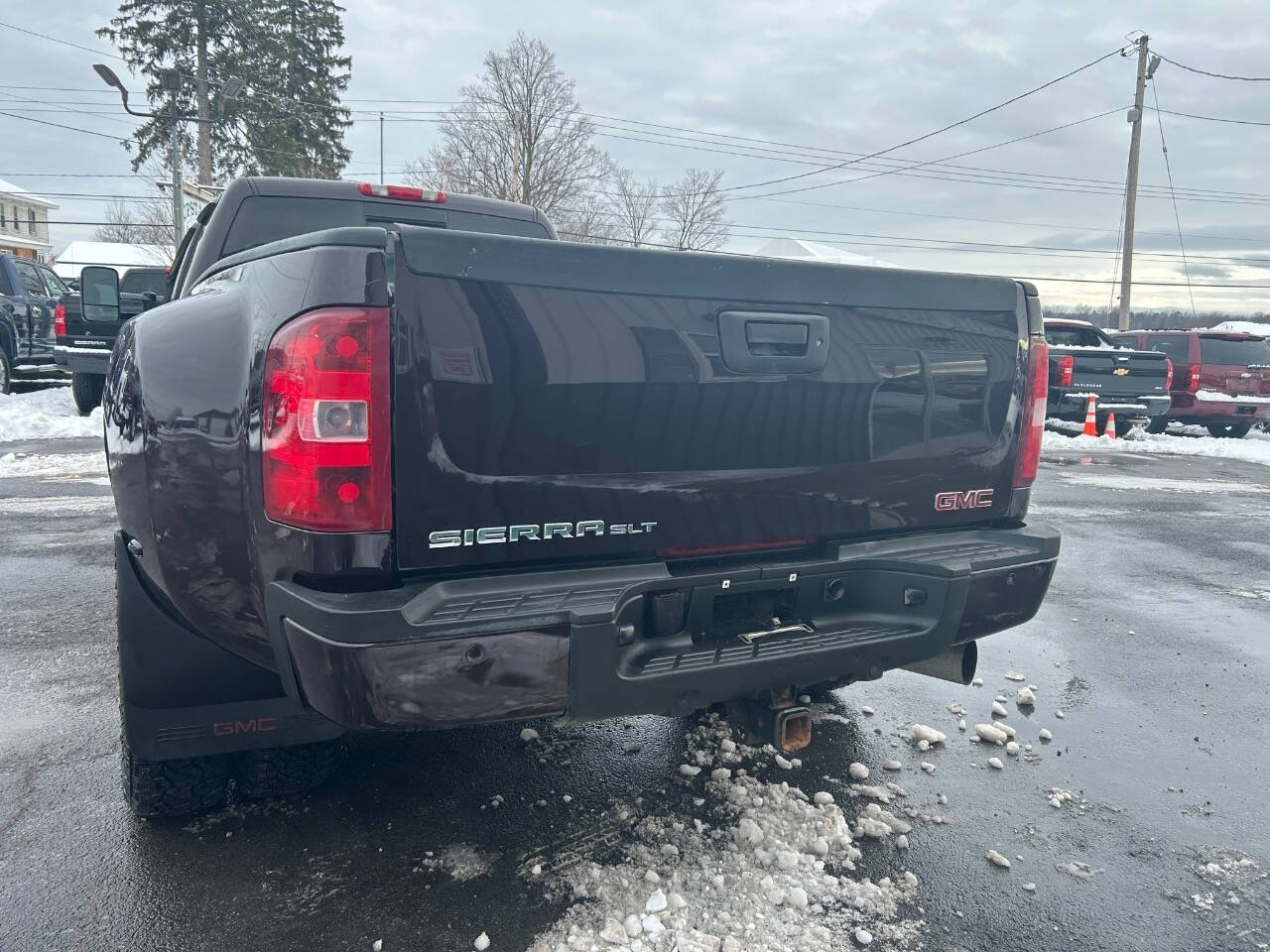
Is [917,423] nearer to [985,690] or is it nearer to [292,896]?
[985,690]

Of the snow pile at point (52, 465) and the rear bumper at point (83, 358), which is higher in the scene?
the rear bumper at point (83, 358)

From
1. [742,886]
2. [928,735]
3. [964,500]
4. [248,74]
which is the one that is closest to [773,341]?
[964,500]

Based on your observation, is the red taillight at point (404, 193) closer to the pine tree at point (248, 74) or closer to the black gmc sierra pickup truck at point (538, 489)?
the black gmc sierra pickup truck at point (538, 489)

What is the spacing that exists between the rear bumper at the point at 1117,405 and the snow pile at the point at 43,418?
1453cm

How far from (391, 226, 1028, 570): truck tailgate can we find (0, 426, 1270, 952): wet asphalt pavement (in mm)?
1007

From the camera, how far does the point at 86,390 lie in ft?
43.0

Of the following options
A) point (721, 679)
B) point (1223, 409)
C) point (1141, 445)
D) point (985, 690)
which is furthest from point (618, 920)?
point (1223, 409)

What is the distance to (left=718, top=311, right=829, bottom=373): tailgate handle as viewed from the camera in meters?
2.41

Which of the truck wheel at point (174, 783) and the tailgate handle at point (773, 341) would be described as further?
the truck wheel at point (174, 783)

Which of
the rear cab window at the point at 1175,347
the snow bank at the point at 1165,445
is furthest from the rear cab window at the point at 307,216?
the rear cab window at the point at 1175,347

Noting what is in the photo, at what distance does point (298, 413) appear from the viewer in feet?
6.52

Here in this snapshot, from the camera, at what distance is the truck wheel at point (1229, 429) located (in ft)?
53.1

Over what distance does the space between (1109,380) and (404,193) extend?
1361 cm

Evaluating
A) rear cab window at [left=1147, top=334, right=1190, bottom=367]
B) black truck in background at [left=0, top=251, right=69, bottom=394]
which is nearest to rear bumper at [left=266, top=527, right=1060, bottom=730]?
black truck in background at [left=0, top=251, right=69, bottom=394]
